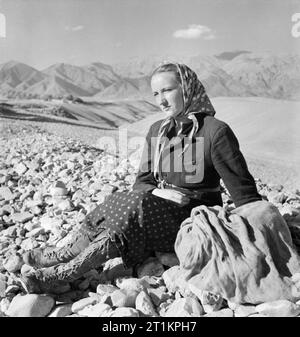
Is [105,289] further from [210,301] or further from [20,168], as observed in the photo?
[20,168]

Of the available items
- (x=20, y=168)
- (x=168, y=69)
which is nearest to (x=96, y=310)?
(x=168, y=69)

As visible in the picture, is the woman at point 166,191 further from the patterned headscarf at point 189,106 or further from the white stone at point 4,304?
the white stone at point 4,304

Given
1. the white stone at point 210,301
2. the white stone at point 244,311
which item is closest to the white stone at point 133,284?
the white stone at point 210,301

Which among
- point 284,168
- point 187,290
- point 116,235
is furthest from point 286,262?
point 284,168

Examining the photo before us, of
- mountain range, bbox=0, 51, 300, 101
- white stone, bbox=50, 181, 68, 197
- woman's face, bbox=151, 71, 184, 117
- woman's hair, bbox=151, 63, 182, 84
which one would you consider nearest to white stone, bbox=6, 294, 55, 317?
woman's face, bbox=151, 71, 184, 117

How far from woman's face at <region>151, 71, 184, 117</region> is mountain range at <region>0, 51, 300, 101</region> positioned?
411 inches

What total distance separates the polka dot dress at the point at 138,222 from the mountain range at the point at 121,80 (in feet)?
35.1

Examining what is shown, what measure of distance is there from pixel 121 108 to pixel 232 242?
1693 cm

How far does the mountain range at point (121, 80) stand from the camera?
17.5 meters

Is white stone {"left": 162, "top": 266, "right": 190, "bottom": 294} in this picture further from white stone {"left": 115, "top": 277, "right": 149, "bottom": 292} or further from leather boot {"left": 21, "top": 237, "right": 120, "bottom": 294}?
leather boot {"left": 21, "top": 237, "right": 120, "bottom": 294}

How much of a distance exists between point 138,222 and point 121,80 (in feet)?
62.3

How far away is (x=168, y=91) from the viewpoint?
2.27 m

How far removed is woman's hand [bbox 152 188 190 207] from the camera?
2.21 meters

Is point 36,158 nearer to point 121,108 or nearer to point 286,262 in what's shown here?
point 286,262
